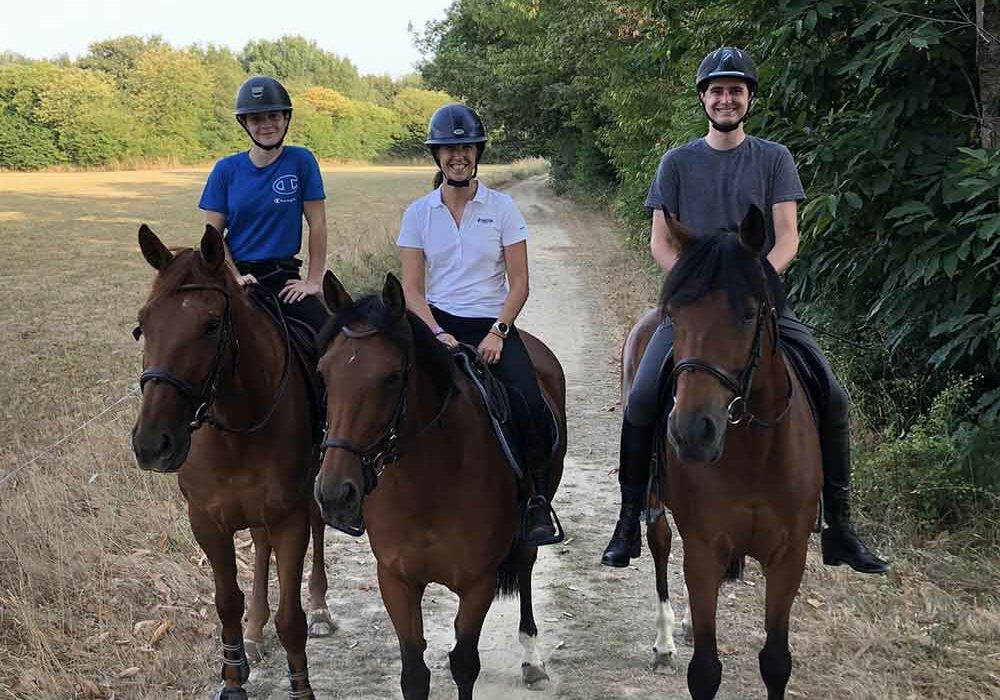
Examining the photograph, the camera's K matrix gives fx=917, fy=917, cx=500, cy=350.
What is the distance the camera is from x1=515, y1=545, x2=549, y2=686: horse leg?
15.6ft

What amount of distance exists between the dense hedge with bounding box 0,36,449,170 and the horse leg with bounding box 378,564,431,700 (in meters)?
72.8

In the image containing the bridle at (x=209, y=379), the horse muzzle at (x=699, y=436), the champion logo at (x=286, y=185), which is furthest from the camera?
the champion logo at (x=286, y=185)

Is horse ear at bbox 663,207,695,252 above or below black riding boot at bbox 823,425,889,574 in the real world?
above

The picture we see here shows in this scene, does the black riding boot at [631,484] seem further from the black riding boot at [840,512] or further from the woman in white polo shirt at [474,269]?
the black riding boot at [840,512]

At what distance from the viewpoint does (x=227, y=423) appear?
415 centimetres

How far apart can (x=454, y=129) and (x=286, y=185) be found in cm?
117

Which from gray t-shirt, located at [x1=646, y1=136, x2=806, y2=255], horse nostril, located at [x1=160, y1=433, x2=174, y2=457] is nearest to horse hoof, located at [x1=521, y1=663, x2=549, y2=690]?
horse nostril, located at [x1=160, y1=433, x2=174, y2=457]

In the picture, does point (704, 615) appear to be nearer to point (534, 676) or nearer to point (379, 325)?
point (534, 676)

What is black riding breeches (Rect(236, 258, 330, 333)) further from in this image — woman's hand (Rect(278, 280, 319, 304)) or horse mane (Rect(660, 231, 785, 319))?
horse mane (Rect(660, 231, 785, 319))

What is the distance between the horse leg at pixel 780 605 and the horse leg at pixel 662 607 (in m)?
0.98

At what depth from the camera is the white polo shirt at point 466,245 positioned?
445 centimetres

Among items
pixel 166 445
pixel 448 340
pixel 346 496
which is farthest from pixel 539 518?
pixel 166 445

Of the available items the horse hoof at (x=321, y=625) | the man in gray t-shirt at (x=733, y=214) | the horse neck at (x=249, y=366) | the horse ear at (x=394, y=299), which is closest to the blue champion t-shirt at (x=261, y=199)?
the horse neck at (x=249, y=366)

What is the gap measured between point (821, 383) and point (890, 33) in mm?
3496
